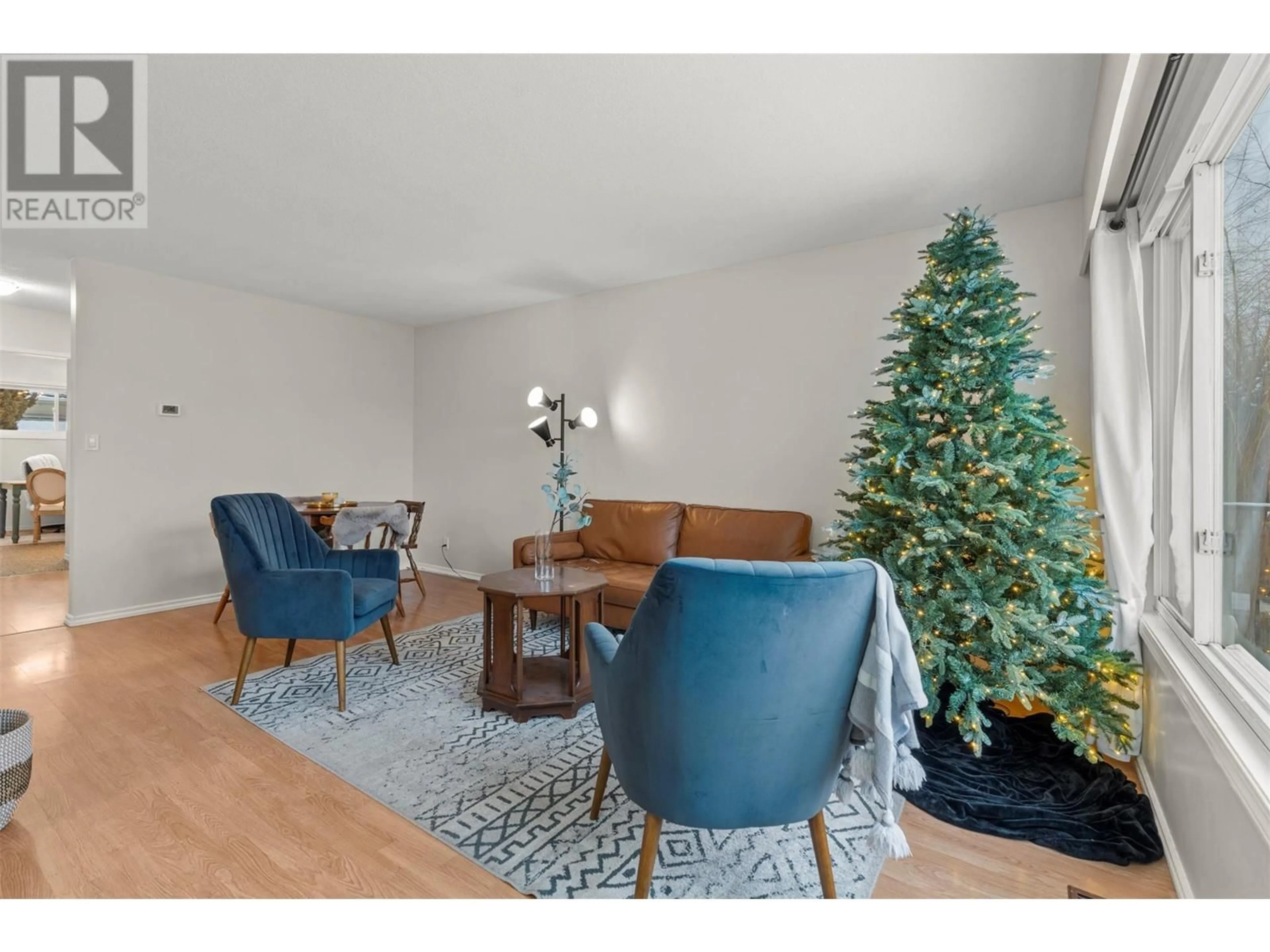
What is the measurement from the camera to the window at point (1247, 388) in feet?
4.85

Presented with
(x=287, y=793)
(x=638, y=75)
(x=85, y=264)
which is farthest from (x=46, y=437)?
(x=638, y=75)

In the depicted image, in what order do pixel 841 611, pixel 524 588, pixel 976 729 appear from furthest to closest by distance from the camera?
pixel 524 588 → pixel 976 729 → pixel 841 611

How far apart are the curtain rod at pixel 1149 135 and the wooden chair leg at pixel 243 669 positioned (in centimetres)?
399

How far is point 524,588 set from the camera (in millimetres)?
2703

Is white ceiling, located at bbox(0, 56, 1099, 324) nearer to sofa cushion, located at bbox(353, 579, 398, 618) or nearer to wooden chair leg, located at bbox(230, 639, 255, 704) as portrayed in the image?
sofa cushion, located at bbox(353, 579, 398, 618)

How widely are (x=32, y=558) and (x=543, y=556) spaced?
7.02m

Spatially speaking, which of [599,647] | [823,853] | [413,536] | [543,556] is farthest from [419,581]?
[823,853]

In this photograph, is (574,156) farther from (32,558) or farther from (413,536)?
(32,558)

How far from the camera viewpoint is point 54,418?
307 inches

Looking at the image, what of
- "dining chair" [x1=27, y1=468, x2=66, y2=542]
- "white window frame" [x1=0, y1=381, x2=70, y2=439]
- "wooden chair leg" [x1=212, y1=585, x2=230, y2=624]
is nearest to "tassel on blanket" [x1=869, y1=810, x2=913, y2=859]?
"wooden chair leg" [x1=212, y1=585, x2=230, y2=624]

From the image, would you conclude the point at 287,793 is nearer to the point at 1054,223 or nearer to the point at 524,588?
the point at 524,588

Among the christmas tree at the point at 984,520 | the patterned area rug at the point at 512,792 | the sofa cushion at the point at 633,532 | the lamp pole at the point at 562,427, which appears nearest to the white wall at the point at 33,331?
the lamp pole at the point at 562,427

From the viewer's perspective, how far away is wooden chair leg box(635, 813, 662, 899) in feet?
4.81

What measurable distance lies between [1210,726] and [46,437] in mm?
11000
